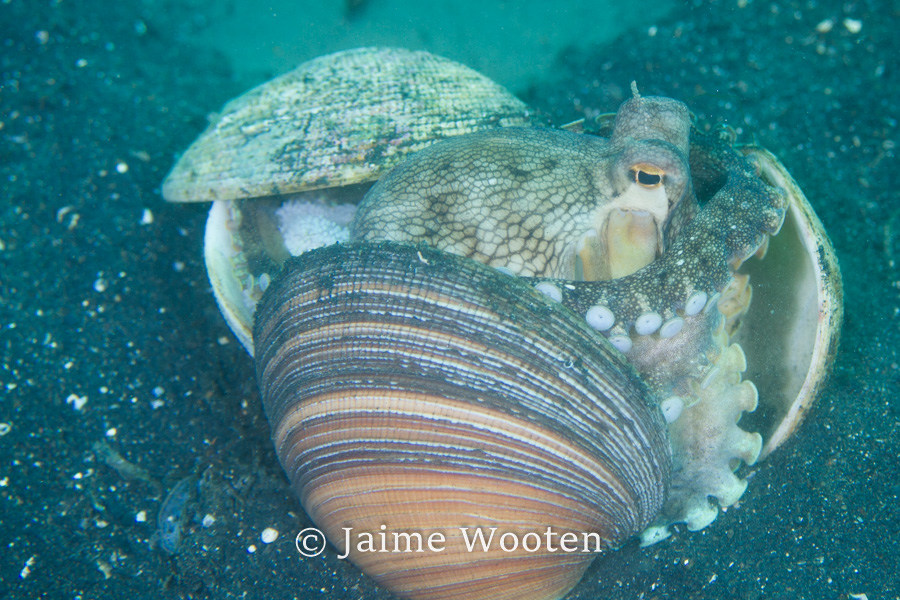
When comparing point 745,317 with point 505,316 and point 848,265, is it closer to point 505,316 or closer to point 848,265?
point 848,265

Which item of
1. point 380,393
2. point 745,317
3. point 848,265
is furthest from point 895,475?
point 380,393

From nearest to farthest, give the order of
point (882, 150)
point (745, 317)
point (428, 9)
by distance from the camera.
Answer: point (745, 317), point (882, 150), point (428, 9)

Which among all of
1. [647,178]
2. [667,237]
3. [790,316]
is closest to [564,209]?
[647,178]

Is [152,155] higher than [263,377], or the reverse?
[152,155]

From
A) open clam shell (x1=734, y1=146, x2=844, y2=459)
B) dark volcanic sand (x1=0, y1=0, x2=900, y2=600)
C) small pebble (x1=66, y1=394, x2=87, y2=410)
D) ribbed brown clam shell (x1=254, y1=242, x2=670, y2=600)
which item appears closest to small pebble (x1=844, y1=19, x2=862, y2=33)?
dark volcanic sand (x1=0, y1=0, x2=900, y2=600)

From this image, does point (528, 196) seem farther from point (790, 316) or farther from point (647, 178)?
point (790, 316)

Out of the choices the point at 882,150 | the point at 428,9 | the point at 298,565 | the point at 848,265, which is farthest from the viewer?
the point at 428,9

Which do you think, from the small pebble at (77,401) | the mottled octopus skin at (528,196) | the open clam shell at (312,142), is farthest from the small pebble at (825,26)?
the small pebble at (77,401)
